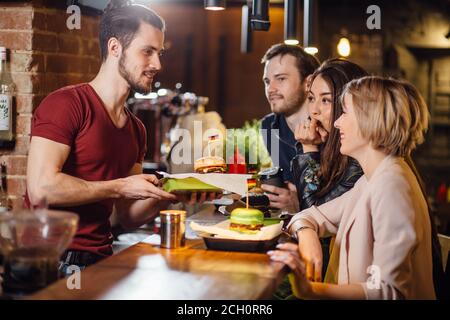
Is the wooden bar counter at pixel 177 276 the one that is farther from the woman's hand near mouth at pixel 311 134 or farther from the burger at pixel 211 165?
the woman's hand near mouth at pixel 311 134

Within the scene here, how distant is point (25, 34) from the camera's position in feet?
10.7

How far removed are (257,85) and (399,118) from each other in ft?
22.3

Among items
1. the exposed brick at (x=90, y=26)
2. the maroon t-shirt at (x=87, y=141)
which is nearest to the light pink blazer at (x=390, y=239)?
the maroon t-shirt at (x=87, y=141)

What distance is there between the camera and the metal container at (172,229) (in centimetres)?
252

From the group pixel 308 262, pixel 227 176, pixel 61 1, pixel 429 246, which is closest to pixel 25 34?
pixel 61 1

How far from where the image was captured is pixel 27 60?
3270 millimetres

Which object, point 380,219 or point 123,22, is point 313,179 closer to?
point 380,219

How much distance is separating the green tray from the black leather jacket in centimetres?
66

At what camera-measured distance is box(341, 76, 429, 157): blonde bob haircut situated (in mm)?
2420

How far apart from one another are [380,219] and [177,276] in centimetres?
67

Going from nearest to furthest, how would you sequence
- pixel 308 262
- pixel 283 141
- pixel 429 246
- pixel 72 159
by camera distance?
pixel 429 246 → pixel 308 262 → pixel 72 159 → pixel 283 141

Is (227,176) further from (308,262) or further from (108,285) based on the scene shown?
(108,285)

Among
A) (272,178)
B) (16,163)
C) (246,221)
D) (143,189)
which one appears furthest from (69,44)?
(246,221)

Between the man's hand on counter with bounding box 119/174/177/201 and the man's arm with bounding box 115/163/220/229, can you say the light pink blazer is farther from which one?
the man's arm with bounding box 115/163/220/229
